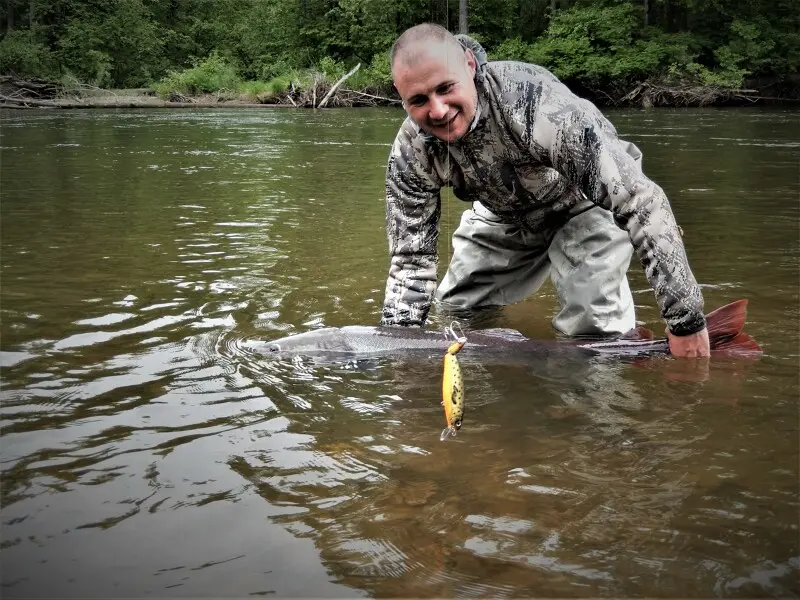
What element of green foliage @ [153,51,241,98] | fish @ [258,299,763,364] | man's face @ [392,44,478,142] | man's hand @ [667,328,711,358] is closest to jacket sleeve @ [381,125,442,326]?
fish @ [258,299,763,364]

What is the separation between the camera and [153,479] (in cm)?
285

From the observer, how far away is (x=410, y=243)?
4477mm

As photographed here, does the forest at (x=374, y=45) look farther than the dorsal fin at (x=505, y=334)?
Yes

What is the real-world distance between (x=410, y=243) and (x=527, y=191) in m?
0.70

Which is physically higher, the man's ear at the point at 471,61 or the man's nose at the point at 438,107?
the man's ear at the point at 471,61

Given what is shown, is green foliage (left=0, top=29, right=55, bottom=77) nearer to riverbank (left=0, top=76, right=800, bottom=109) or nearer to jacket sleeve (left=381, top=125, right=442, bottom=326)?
riverbank (left=0, top=76, right=800, bottom=109)

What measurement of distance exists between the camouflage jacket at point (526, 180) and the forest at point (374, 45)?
25.8 meters

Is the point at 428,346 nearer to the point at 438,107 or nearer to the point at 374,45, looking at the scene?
the point at 438,107

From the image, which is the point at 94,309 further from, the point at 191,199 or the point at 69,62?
the point at 69,62

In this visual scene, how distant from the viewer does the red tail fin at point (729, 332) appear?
392cm

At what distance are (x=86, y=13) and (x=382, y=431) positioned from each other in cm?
4441

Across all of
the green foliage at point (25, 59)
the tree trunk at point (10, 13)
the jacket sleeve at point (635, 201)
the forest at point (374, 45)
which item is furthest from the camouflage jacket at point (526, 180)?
the tree trunk at point (10, 13)

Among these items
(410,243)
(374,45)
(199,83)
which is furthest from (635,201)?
(374,45)

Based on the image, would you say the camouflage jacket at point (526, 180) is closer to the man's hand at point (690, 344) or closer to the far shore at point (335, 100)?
the man's hand at point (690, 344)
